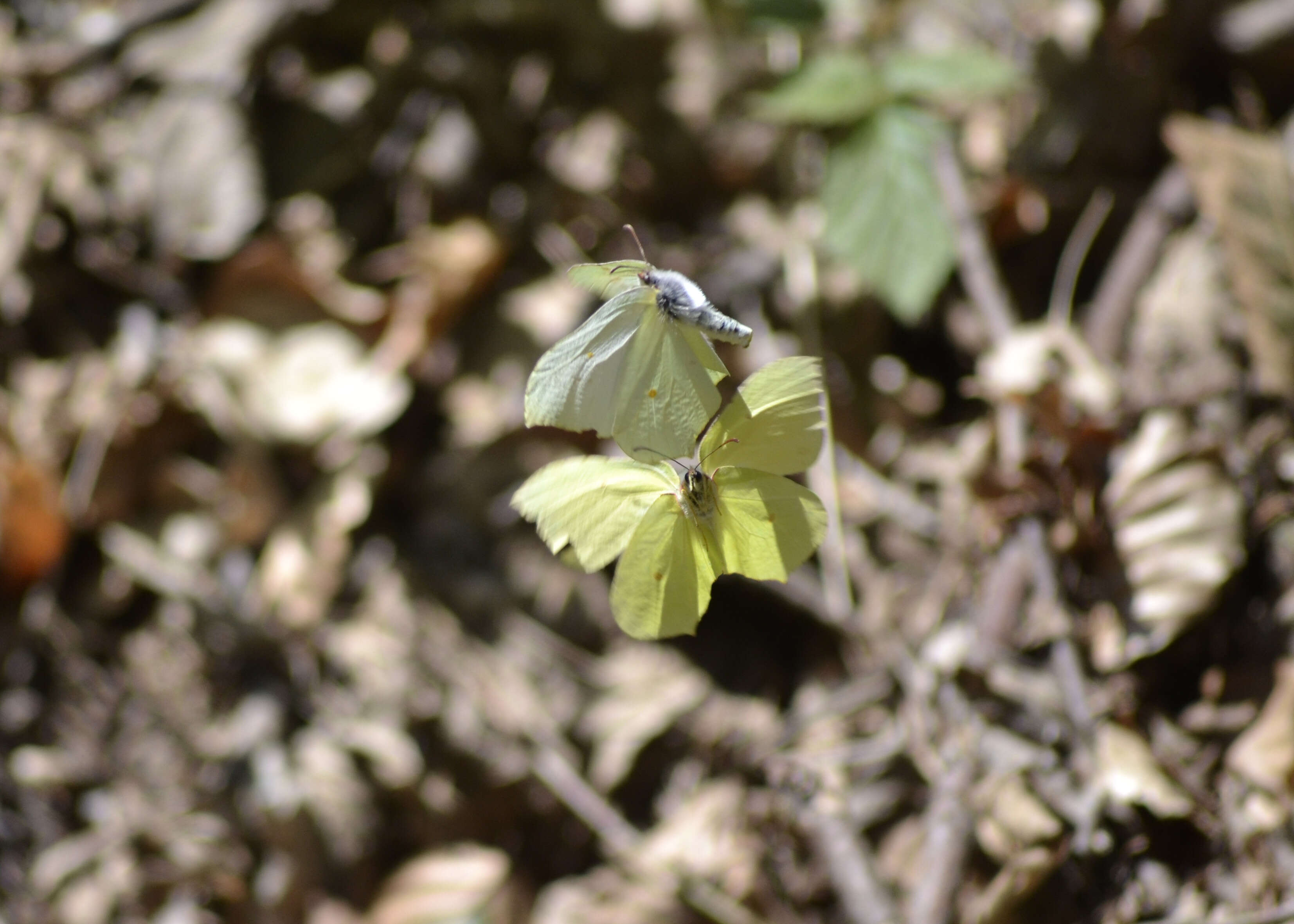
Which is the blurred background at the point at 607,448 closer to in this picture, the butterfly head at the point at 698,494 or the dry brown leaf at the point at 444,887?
the dry brown leaf at the point at 444,887

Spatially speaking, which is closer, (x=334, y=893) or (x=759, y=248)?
(x=334, y=893)

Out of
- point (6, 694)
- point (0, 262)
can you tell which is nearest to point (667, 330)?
point (6, 694)

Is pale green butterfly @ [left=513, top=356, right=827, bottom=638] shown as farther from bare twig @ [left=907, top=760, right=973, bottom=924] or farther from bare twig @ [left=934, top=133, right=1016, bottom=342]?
bare twig @ [left=934, top=133, right=1016, bottom=342]

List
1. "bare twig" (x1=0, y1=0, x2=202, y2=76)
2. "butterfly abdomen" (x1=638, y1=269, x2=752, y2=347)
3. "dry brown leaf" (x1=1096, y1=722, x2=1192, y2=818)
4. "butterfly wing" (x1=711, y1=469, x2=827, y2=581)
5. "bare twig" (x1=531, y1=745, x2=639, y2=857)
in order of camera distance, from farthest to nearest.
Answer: "bare twig" (x1=0, y1=0, x2=202, y2=76)
"bare twig" (x1=531, y1=745, x2=639, y2=857)
"dry brown leaf" (x1=1096, y1=722, x2=1192, y2=818)
"butterfly wing" (x1=711, y1=469, x2=827, y2=581)
"butterfly abdomen" (x1=638, y1=269, x2=752, y2=347)

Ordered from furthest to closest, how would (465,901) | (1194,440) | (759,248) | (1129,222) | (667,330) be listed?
1. (759,248)
2. (1129,222)
3. (465,901)
4. (1194,440)
5. (667,330)

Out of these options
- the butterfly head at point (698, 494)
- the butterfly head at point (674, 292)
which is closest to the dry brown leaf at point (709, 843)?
the butterfly head at point (698, 494)

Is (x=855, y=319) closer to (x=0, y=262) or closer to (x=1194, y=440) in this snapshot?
(x=1194, y=440)

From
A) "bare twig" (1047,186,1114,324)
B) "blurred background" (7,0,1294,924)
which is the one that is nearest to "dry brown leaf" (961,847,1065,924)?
"blurred background" (7,0,1294,924)
